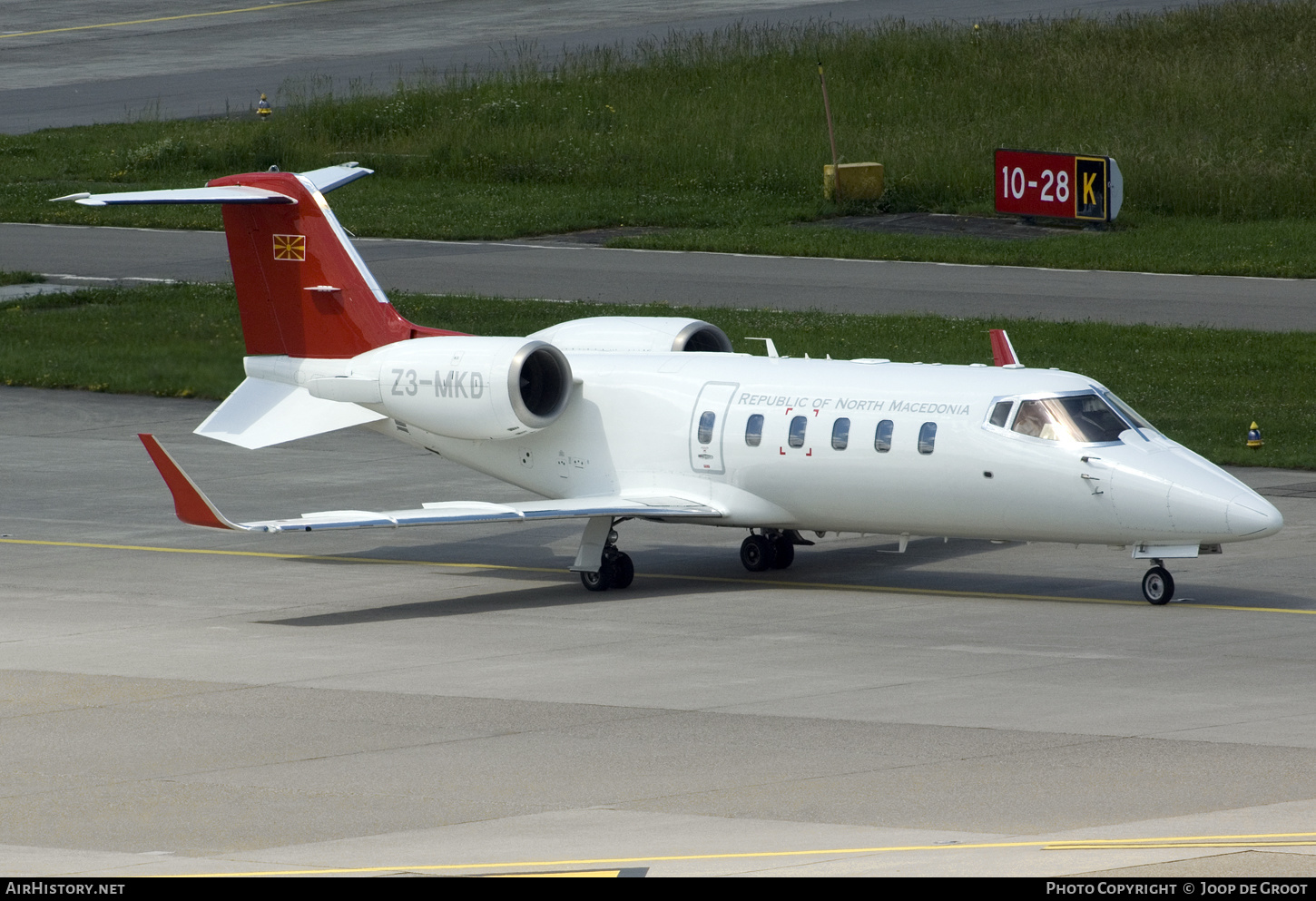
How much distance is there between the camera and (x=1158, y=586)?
23.7 metres

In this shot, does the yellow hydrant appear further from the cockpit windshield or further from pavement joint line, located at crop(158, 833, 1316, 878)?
pavement joint line, located at crop(158, 833, 1316, 878)

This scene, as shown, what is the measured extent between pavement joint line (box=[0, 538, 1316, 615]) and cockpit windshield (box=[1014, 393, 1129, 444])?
2005 millimetres

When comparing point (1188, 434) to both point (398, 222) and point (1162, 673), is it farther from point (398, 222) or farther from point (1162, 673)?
point (398, 222)

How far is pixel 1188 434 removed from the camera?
33719 millimetres

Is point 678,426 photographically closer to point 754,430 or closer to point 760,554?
point 754,430

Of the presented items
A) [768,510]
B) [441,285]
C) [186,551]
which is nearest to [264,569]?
[186,551]

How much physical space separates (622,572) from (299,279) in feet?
20.5

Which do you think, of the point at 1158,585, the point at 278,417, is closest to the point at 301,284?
the point at 278,417

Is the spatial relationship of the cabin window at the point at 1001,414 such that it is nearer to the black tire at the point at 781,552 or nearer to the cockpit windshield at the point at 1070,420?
the cockpit windshield at the point at 1070,420

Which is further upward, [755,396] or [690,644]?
[755,396]

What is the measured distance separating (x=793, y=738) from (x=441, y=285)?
31721 millimetres

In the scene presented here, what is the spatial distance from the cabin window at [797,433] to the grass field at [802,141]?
1037 inches

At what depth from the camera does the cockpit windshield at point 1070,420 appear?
77.4ft

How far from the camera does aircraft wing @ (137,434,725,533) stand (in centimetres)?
2302
